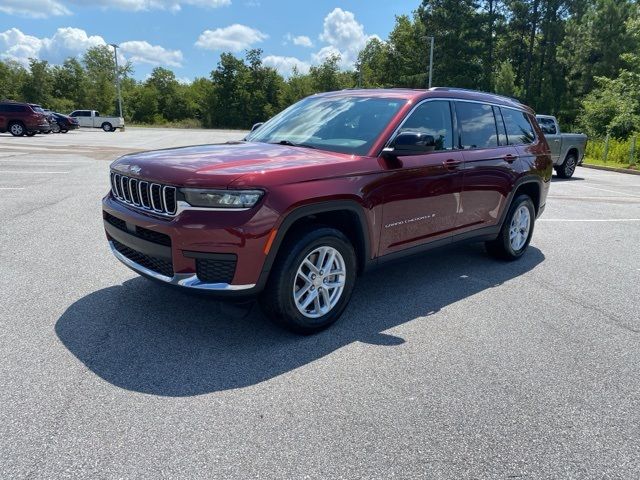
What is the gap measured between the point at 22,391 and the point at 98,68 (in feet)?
364

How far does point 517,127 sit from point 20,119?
30301 mm

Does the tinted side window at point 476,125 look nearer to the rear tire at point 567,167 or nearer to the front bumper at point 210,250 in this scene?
the front bumper at point 210,250

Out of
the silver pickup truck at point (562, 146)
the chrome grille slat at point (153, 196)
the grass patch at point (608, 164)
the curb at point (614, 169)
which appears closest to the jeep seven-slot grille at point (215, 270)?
the chrome grille slat at point (153, 196)

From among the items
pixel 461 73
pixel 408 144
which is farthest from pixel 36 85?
pixel 408 144

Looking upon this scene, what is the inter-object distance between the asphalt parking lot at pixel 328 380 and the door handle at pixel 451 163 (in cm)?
121

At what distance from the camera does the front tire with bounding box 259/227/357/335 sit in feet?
11.1

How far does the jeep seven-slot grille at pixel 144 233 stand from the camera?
3.26m

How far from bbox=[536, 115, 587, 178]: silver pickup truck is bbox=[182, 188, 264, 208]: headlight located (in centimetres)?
1351

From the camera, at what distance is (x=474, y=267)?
564 cm

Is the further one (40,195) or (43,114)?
(43,114)

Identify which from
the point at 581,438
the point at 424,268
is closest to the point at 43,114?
the point at 424,268

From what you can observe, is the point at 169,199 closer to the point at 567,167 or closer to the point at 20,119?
the point at 567,167

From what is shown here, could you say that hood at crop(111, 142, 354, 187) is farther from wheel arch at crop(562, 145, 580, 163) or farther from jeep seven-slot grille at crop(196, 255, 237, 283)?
wheel arch at crop(562, 145, 580, 163)

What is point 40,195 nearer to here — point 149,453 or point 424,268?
point 424,268
